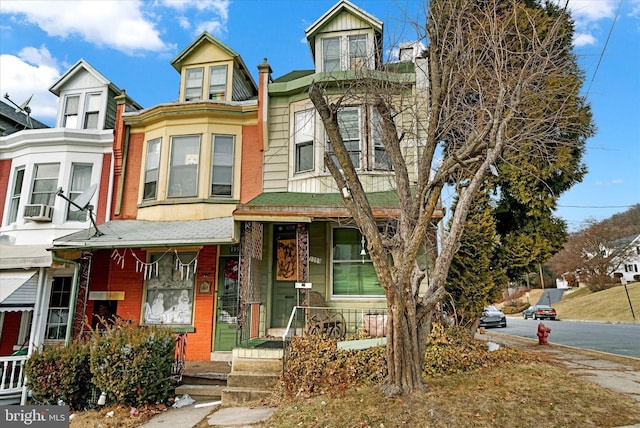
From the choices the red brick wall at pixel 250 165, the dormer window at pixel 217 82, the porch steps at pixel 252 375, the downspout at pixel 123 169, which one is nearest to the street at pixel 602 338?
the porch steps at pixel 252 375

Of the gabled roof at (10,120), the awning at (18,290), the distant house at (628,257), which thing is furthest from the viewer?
the distant house at (628,257)

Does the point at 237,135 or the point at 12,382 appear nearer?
the point at 12,382

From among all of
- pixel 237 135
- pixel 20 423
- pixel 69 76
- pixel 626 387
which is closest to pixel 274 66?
pixel 237 135

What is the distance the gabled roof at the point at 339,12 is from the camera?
35.4 feet

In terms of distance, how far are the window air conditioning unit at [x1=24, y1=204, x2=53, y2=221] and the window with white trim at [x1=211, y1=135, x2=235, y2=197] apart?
16.1 feet

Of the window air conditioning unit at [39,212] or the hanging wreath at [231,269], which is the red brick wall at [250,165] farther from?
the window air conditioning unit at [39,212]

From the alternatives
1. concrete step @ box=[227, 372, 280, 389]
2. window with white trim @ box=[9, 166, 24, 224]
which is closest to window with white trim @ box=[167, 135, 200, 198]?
window with white trim @ box=[9, 166, 24, 224]

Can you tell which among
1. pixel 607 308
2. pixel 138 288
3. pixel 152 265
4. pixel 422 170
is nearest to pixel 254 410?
pixel 422 170

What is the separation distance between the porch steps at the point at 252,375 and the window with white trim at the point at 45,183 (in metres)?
8.37

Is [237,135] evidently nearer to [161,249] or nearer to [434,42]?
[161,249]

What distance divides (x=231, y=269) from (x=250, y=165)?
286cm

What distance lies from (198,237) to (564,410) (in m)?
7.00

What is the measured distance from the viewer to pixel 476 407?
15.7ft

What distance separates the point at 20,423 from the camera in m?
5.86
